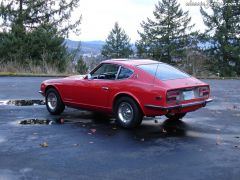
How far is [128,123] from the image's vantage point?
30.3ft

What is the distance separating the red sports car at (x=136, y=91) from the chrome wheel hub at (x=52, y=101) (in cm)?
64

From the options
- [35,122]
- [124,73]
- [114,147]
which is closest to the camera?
[114,147]

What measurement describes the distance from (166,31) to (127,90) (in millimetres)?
46183

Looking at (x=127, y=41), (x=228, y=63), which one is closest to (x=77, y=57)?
(x=228, y=63)

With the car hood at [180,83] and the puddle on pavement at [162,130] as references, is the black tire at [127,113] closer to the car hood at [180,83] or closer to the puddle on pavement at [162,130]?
the puddle on pavement at [162,130]

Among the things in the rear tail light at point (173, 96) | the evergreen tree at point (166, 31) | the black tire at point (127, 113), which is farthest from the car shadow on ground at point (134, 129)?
the evergreen tree at point (166, 31)

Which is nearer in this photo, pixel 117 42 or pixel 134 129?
pixel 134 129

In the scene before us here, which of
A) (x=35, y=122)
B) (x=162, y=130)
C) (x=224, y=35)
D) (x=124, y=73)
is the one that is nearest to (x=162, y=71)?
(x=124, y=73)

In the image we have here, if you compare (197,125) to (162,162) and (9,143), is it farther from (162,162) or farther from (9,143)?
(9,143)

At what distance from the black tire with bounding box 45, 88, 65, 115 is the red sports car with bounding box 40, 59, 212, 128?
18.2 inches

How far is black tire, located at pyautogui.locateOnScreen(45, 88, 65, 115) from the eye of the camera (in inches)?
442

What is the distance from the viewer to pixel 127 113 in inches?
368

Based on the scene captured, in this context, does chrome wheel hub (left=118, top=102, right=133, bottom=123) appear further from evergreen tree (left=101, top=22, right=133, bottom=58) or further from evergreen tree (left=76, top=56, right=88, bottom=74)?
evergreen tree (left=101, top=22, right=133, bottom=58)

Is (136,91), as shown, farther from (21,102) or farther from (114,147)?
(21,102)
